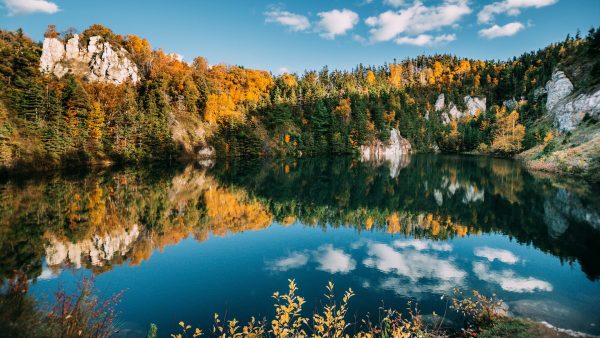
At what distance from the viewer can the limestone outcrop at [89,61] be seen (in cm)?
8912

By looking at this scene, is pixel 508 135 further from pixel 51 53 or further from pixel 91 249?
pixel 51 53

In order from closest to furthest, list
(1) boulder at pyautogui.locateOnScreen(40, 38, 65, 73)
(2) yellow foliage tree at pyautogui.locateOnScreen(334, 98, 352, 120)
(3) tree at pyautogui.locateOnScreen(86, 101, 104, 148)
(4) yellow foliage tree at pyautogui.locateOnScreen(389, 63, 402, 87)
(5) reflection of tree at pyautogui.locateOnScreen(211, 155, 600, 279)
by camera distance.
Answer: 1. (5) reflection of tree at pyautogui.locateOnScreen(211, 155, 600, 279)
2. (3) tree at pyautogui.locateOnScreen(86, 101, 104, 148)
3. (1) boulder at pyautogui.locateOnScreen(40, 38, 65, 73)
4. (2) yellow foliage tree at pyautogui.locateOnScreen(334, 98, 352, 120)
5. (4) yellow foliage tree at pyautogui.locateOnScreen(389, 63, 402, 87)

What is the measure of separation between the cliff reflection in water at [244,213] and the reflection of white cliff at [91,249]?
52 mm

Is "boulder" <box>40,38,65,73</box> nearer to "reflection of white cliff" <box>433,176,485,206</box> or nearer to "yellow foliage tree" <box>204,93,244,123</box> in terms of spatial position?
"yellow foliage tree" <box>204,93,244,123</box>

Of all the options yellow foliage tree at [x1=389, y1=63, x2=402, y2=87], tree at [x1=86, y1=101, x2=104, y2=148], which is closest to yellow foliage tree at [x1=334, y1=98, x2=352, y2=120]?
yellow foliage tree at [x1=389, y1=63, x2=402, y2=87]

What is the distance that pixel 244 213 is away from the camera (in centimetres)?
2900

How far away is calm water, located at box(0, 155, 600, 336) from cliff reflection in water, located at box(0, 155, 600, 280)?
0.13 m

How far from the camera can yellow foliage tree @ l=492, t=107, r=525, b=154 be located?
9912 cm

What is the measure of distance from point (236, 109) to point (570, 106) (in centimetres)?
9664

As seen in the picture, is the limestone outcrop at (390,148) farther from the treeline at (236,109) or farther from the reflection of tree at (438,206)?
the reflection of tree at (438,206)

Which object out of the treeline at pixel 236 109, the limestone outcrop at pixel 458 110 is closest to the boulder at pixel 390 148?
the treeline at pixel 236 109

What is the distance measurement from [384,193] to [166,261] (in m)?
26.5

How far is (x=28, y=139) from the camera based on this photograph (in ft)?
178

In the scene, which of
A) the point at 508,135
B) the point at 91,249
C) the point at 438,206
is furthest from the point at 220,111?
the point at 508,135
